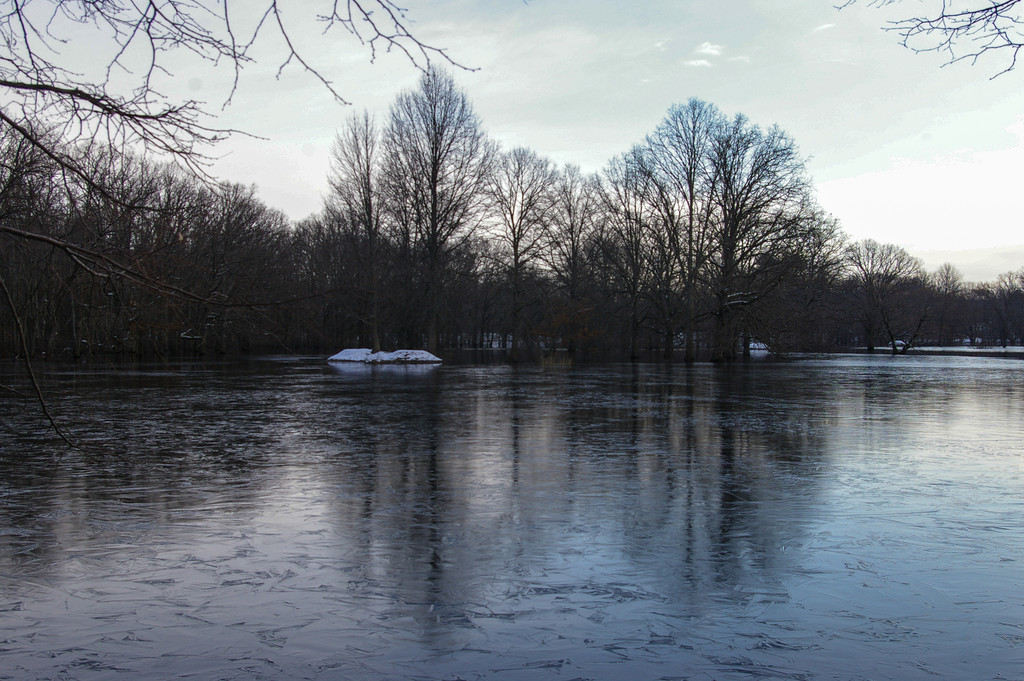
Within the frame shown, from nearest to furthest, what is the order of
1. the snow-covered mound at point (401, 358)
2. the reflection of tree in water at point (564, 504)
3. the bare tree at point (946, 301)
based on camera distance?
the reflection of tree in water at point (564, 504) < the snow-covered mound at point (401, 358) < the bare tree at point (946, 301)

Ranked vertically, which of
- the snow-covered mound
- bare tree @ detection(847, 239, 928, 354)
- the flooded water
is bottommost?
the flooded water

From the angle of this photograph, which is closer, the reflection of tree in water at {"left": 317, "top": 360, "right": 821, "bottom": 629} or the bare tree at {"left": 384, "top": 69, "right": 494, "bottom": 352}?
the reflection of tree in water at {"left": 317, "top": 360, "right": 821, "bottom": 629}

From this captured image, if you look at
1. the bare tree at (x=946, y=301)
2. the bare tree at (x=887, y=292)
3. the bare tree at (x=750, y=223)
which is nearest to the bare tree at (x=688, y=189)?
the bare tree at (x=750, y=223)

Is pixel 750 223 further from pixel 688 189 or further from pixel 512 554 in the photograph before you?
pixel 512 554

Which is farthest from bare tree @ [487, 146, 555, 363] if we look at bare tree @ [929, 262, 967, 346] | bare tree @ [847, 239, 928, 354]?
bare tree @ [929, 262, 967, 346]

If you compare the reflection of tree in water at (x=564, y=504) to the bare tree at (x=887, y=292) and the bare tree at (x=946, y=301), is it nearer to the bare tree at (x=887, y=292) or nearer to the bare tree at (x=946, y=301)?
the bare tree at (x=887, y=292)

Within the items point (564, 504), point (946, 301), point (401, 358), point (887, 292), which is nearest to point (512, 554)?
point (564, 504)

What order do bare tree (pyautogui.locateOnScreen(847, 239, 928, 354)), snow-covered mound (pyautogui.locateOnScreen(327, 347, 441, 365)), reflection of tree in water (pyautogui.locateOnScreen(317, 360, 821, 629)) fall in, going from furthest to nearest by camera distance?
bare tree (pyautogui.locateOnScreen(847, 239, 928, 354)) → snow-covered mound (pyautogui.locateOnScreen(327, 347, 441, 365)) → reflection of tree in water (pyautogui.locateOnScreen(317, 360, 821, 629))

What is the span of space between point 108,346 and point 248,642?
2198mm

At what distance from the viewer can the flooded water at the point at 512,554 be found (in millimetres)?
4066

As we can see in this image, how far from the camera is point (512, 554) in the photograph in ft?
19.2

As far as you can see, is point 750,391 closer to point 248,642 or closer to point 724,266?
point 248,642

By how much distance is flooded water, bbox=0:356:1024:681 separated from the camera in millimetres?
4066

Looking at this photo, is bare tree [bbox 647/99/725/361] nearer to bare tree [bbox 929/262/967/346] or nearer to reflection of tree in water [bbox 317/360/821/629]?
reflection of tree in water [bbox 317/360/821/629]
